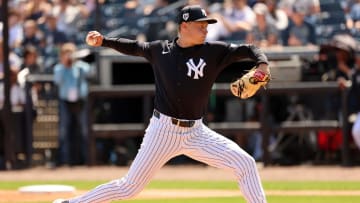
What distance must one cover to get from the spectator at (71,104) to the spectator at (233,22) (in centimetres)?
230

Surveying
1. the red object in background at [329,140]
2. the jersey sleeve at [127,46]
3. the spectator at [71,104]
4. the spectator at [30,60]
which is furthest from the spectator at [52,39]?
the jersey sleeve at [127,46]

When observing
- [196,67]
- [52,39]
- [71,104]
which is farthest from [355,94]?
Answer: [196,67]

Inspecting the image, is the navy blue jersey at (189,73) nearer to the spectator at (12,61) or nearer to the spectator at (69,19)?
the spectator at (12,61)

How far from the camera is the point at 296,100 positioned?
1497 cm

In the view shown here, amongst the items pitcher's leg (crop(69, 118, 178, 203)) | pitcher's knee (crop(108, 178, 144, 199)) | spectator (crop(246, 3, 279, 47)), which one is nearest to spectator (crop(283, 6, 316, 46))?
spectator (crop(246, 3, 279, 47))

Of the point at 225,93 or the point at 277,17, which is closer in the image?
the point at 225,93

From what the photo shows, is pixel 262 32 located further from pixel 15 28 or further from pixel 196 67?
pixel 196 67

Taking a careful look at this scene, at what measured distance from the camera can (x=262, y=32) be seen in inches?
609

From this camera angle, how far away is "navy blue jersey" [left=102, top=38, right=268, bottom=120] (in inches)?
268

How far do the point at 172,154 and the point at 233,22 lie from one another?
914cm

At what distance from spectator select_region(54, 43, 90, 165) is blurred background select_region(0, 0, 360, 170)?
24 mm

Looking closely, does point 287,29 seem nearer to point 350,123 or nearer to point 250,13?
point 250,13

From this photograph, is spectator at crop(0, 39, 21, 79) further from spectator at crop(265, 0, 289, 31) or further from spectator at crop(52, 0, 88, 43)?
spectator at crop(265, 0, 289, 31)

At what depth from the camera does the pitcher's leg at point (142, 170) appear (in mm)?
6688
